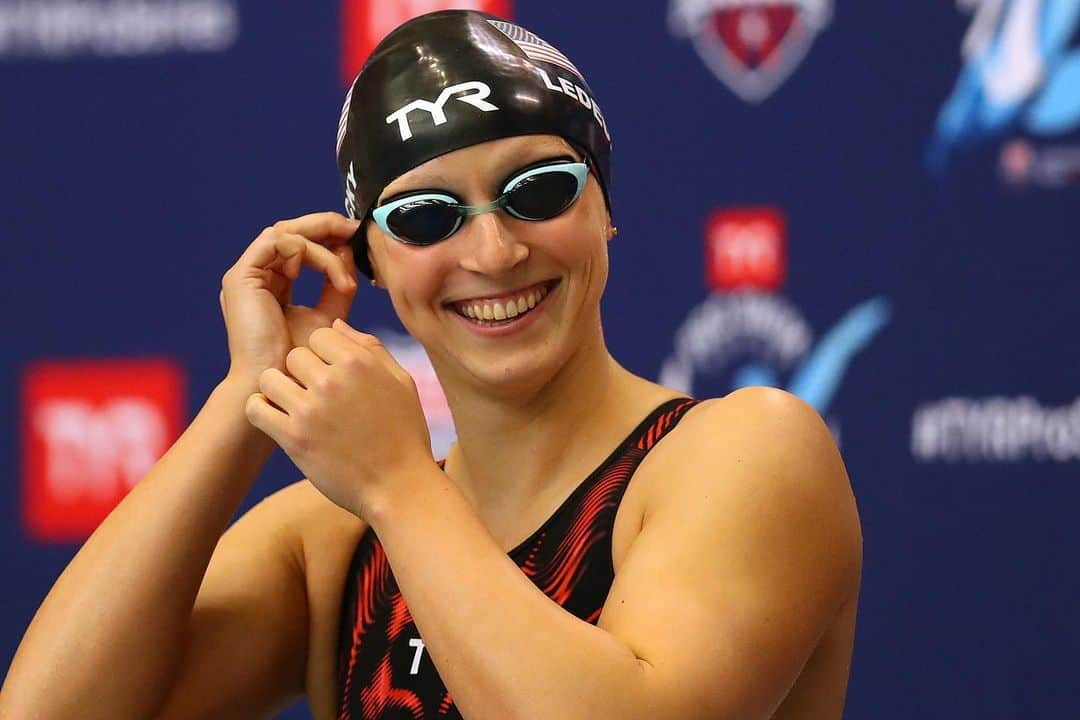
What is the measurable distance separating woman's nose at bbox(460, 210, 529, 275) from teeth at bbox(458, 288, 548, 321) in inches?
1.9

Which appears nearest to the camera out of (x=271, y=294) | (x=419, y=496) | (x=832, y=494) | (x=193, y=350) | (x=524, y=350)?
(x=419, y=496)

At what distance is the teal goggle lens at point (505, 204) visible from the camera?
4.67 feet

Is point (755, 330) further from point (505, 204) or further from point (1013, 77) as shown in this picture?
point (505, 204)

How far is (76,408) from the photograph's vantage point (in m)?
2.80

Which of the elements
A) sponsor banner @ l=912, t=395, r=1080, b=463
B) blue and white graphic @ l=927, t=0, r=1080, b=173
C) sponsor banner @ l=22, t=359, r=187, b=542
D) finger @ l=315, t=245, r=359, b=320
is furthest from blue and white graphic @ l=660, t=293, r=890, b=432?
finger @ l=315, t=245, r=359, b=320

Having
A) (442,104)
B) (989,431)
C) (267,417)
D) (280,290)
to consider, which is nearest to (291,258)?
(280,290)

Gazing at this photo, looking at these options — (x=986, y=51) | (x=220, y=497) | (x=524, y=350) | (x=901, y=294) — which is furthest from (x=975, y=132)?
(x=220, y=497)

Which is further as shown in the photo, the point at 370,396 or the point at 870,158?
the point at 870,158

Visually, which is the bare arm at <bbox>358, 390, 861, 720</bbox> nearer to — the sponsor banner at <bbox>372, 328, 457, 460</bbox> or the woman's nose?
the woman's nose

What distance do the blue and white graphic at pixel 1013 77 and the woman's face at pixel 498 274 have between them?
1286 mm

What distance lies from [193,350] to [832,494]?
1.76 meters

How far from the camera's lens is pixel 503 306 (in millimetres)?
1466

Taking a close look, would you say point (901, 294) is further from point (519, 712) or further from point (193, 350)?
point (519, 712)

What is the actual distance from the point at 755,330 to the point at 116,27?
4.60 feet
